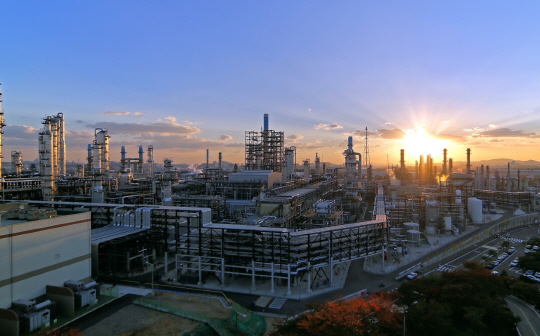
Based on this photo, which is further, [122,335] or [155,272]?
[155,272]

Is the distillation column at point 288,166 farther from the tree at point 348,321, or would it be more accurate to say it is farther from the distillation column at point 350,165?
the tree at point 348,321

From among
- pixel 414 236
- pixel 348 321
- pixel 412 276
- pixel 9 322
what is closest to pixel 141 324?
pixel 9 322

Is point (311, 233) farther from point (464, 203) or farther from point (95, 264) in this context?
point (464, 203)

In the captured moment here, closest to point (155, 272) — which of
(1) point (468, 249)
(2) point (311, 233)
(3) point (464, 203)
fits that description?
(2) point (311, 233)

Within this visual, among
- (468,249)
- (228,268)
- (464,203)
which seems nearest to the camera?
(228,268)

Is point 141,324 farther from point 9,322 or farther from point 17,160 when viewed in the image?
point 17,160

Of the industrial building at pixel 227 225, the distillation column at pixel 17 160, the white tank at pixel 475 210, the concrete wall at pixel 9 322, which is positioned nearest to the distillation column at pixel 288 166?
the industrial building at pixel 227 225

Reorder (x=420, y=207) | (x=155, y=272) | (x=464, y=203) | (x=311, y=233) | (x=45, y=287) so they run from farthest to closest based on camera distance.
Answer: (x=464, y=203)
(x=420, y=207)
(x=155, y=272)
(x=311, y=233)
(x=45, y=287)

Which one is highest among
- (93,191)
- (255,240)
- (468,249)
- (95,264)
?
(93,191)
